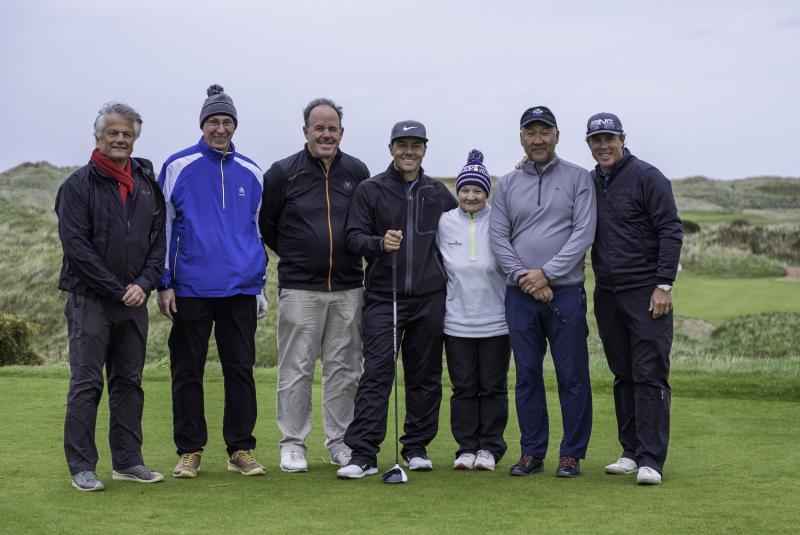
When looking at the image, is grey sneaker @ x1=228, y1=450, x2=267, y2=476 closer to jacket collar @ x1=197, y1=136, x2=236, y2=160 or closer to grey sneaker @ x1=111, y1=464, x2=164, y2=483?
grey sneaker @ x1=111, y1=464, x2=164, y2=483

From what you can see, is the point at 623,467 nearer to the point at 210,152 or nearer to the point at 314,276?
the point at 314,276

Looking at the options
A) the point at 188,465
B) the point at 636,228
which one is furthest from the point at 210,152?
the point at 636,228

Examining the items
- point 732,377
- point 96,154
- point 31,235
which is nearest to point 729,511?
point 96,154

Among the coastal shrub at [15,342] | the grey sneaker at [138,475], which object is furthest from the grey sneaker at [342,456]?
the coastal shrub at [15,342]

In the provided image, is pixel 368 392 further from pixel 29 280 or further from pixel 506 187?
pixel 29 280

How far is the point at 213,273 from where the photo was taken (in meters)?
6.40

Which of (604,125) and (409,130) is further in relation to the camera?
(409,130)

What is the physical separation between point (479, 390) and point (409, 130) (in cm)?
161

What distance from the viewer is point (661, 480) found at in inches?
239

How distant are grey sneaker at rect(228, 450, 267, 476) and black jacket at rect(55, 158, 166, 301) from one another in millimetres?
1120

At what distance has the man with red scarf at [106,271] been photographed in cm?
597

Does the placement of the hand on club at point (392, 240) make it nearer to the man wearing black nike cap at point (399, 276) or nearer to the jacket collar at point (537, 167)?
the man wearing black nike cap at point (399, 276)

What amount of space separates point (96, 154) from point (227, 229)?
33.4 inches

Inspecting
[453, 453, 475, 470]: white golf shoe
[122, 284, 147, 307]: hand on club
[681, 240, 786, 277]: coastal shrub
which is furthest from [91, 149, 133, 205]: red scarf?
[681, 240, 786, 277]: coastal shrub
